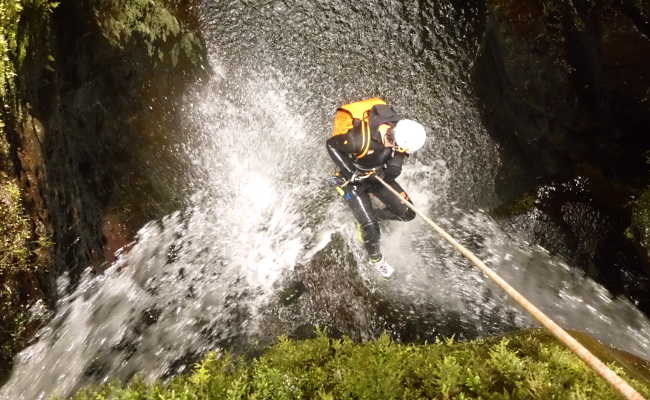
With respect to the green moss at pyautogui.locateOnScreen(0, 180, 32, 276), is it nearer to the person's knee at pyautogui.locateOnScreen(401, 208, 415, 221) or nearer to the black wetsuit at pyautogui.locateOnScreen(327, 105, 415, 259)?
the black wetsuit at pyautogui.locateOnScreen(327, 105, 415, 259)

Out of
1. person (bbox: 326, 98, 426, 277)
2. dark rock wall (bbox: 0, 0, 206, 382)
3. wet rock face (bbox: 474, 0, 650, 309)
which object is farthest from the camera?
Result: wet rock face (bbox: 474, 0, 650, 309)

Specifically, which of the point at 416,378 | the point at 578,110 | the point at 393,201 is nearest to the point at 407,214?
the point at 393,201

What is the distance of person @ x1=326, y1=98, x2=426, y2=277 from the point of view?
203 inches

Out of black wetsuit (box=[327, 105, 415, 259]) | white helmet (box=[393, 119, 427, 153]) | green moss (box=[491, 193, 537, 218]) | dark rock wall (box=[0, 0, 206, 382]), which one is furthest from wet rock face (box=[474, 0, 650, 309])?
dark rock wall (box=[0, 0, 206, 382])

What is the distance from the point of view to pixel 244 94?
7125 mm

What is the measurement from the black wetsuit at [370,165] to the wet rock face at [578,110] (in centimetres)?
303

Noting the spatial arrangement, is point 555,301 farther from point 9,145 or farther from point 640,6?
point 9,145

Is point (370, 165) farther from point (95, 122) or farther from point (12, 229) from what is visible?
point (12, 229)

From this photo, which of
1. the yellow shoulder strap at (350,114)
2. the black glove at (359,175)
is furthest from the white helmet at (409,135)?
the black glove at (359,175)

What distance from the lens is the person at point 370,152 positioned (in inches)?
203

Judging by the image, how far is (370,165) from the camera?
18.5 ft

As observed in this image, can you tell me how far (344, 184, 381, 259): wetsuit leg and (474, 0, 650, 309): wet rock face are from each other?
3355 mm

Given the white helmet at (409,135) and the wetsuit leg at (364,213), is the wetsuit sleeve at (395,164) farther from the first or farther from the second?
the wetsuit leg at (364,213)

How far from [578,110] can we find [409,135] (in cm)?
397
